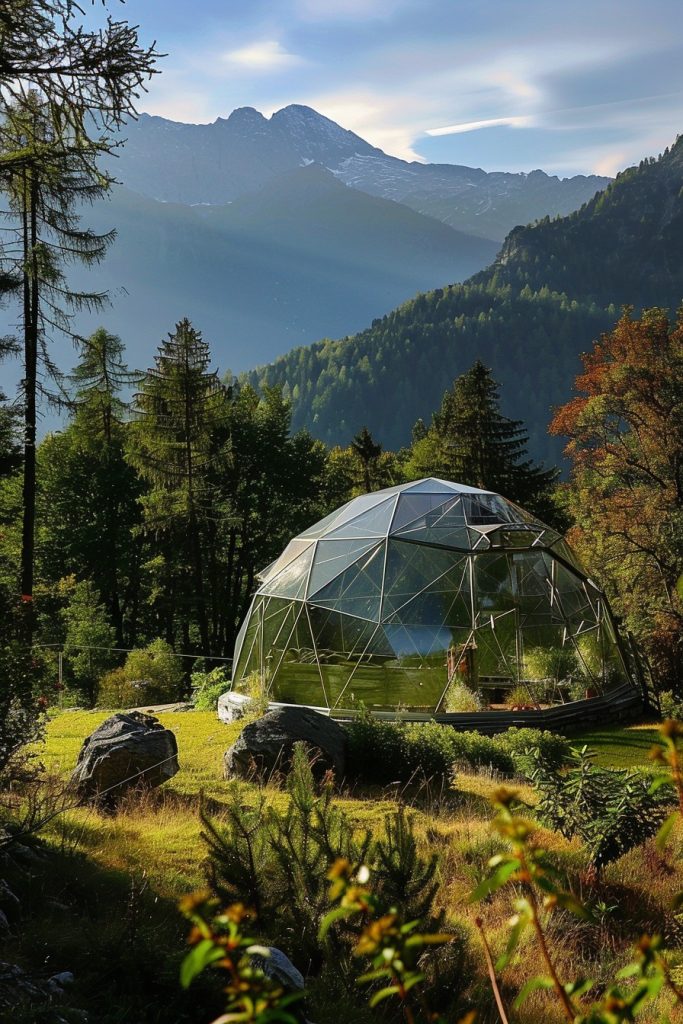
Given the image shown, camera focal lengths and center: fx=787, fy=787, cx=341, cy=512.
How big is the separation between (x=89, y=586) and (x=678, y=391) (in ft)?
72.8

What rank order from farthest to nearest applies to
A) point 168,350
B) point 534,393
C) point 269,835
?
1. point 534,393
2. point 168,350
3. point 269,835

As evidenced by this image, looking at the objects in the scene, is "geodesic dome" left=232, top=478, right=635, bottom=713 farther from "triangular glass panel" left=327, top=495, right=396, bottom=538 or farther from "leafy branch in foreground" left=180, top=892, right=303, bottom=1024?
"leafy branch in foreground" left=180, top=892, right=303, bottom=1024

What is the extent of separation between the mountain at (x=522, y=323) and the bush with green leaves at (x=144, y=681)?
105760 millimetres

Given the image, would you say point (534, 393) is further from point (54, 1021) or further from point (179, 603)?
point (54, 1021)

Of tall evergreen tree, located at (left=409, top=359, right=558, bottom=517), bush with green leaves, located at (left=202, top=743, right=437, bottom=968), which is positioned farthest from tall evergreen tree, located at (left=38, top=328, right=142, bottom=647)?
bush with green leaves, located at (left=202, top=743, right=437, bottom=968)

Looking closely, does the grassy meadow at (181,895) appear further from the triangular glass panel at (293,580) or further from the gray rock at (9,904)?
the triangular glass panel at (293,580)

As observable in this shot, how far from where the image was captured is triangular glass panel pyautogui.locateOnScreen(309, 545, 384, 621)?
1745 centimetres

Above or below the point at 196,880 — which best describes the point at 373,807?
below

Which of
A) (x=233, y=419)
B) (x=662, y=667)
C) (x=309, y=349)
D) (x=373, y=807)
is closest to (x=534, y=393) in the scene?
(x=309, y=349)

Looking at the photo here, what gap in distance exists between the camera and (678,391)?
22359 mm

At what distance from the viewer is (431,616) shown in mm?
17297

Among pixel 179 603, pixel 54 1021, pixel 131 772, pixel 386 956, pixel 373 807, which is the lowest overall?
pixel 179 603

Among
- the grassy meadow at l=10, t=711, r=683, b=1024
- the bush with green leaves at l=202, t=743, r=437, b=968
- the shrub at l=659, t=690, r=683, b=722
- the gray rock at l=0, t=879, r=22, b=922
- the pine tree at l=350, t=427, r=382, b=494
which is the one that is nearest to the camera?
the grassy meadow at l=10, t=711, r=683, b=1024

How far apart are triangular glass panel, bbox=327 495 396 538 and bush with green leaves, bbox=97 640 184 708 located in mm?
9674
